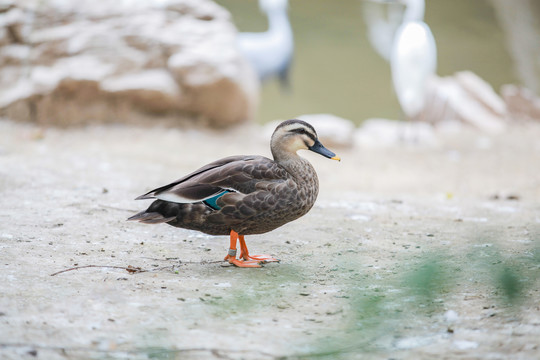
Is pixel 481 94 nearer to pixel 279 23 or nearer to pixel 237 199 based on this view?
pixel 279 23

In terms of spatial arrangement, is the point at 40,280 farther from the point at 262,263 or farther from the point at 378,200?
the point at 378,200

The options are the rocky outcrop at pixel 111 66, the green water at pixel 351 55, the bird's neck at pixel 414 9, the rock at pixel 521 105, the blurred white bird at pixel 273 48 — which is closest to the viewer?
the rocky outcrop at pixel 111 66

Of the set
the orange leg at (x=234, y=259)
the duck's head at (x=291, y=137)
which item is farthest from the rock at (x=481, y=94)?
the orange leg at (x=234, y=259)

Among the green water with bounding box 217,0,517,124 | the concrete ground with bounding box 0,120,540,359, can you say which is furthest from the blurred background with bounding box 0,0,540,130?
the green water with bounding box 217,0,517,124

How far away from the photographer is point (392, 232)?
390 cm

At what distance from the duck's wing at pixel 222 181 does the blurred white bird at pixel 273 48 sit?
659 centimetres

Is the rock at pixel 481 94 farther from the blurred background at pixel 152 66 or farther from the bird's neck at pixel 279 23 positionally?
the bird's neck at pixel 279 23

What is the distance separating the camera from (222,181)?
10.3 feet

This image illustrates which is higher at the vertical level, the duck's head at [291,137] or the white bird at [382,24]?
the white bird at [382,24]

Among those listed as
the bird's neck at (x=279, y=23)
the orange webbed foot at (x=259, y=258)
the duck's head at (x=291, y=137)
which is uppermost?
the bird's neck at (x=279, y=23)

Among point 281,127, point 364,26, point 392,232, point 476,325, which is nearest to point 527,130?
point 392,232

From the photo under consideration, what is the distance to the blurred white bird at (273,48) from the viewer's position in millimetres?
9859

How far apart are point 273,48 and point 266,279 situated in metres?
7.54

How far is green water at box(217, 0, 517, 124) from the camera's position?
14297 mm
